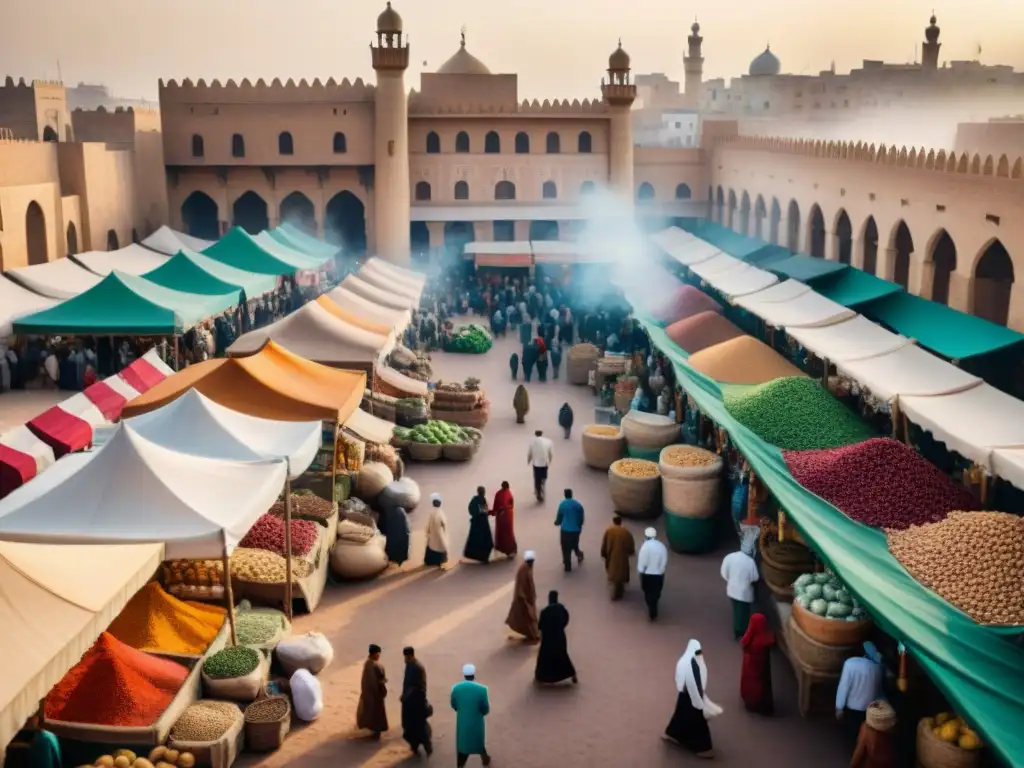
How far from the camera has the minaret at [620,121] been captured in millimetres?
32094

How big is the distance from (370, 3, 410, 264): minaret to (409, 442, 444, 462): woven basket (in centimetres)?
1731

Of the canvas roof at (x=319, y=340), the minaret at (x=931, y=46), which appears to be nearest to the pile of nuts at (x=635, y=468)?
the canvas roof at (x=319, y=340)

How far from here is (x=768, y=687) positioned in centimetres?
784

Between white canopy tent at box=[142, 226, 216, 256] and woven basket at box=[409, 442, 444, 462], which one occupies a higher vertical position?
white canopy tent at box=[142, 226, 216, 256]

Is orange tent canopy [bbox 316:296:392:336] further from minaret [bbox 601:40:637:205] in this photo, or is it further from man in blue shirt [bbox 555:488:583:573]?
minaret [bbox 601:40:637:205]

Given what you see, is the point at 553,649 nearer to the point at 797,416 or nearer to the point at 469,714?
the point at 469,714

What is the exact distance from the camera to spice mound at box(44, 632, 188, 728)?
272 inches

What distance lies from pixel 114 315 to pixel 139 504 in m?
8.47

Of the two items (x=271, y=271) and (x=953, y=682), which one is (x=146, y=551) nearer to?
(x=953, y=682)

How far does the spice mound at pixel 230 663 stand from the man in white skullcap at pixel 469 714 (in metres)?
1.53

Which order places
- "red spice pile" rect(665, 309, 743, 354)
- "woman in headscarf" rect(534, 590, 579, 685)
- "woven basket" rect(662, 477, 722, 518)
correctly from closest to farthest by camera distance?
1. "woman in headscarf" rect(534, 590, 579, 685)
2. "woven basket" rect(662, 477, 722, 518)
3. "red spice pile" rect(665, 309, 743, 354)

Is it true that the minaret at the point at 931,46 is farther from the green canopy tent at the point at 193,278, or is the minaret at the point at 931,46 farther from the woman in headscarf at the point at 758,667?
the woman in headscarf at the point at 758,667

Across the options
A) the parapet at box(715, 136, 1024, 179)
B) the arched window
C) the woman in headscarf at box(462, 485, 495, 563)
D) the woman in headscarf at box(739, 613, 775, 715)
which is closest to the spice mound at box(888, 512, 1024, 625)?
the woman in headscarf at box(739, 613, 775, 715)

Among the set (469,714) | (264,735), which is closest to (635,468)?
(469,714)
